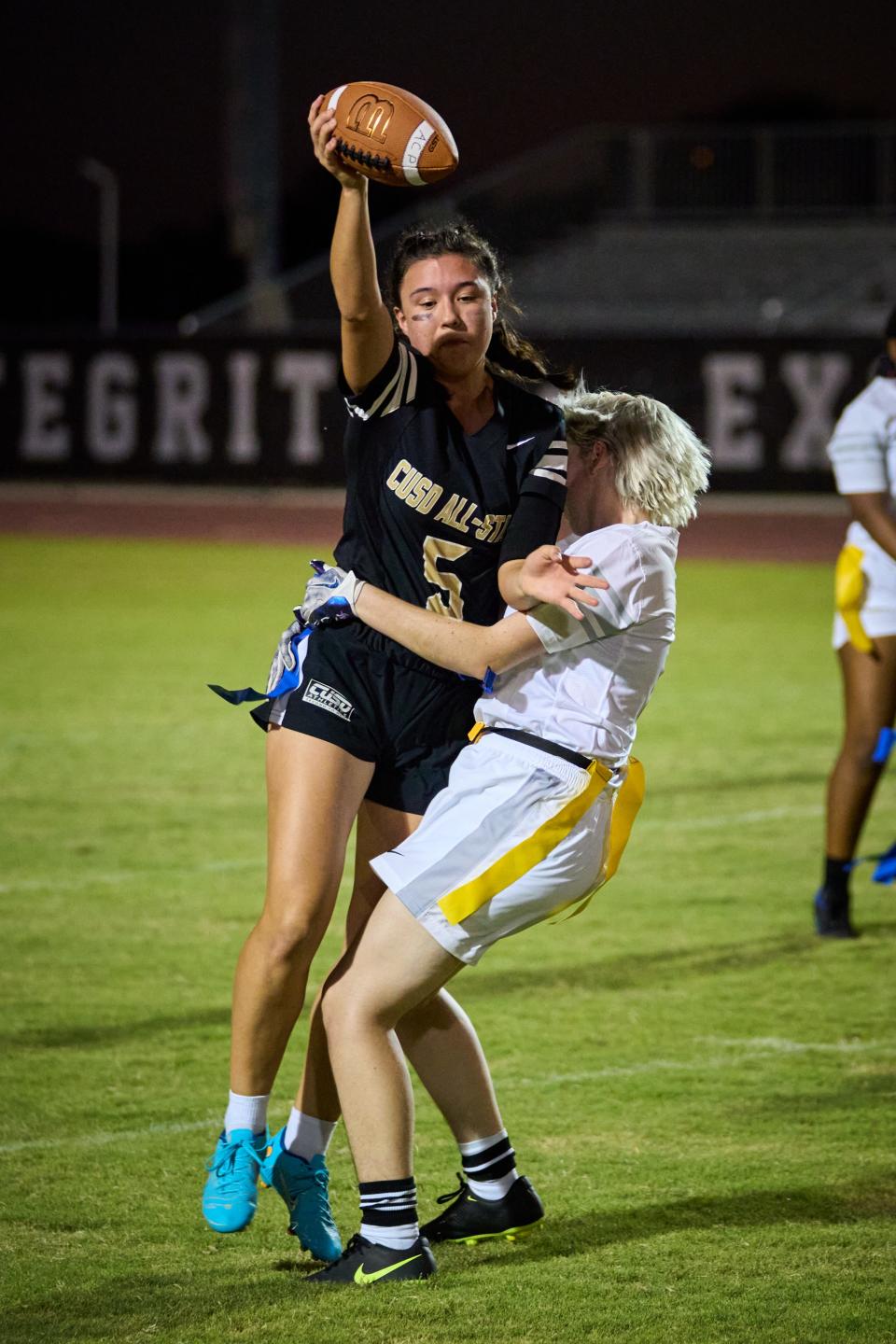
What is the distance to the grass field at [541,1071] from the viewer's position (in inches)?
150

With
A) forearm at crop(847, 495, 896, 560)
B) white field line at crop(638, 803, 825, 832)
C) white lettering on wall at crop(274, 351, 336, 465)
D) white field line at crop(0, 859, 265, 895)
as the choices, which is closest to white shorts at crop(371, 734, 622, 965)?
forearm at crop(847, 495, 896, 560)

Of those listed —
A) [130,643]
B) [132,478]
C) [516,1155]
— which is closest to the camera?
[516,1155]

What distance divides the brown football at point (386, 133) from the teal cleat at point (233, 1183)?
6.71ft

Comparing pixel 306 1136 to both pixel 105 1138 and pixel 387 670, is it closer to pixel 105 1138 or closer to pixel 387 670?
pixel 105 1138

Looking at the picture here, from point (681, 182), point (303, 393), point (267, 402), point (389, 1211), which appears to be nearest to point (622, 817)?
point (389, 1211)

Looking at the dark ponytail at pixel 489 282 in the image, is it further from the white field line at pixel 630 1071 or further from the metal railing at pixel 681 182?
the metal railing at pixel 681 182

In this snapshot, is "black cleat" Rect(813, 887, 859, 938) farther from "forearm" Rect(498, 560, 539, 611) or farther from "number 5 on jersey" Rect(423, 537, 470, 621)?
"forearm" Rect(498, 560, 539, 611)

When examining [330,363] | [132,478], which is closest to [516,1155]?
[330,363]

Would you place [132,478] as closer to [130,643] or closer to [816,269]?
[816,269]

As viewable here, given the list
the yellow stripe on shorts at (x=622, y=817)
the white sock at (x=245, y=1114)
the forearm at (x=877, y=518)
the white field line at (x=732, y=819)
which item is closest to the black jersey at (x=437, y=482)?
the yellow stripe on shorts at (x=622, y=817)

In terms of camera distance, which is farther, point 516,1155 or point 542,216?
point 542,216

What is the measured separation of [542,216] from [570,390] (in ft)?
105

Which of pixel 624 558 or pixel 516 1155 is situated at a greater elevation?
pixel 624 558

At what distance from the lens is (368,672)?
410 centimetres
